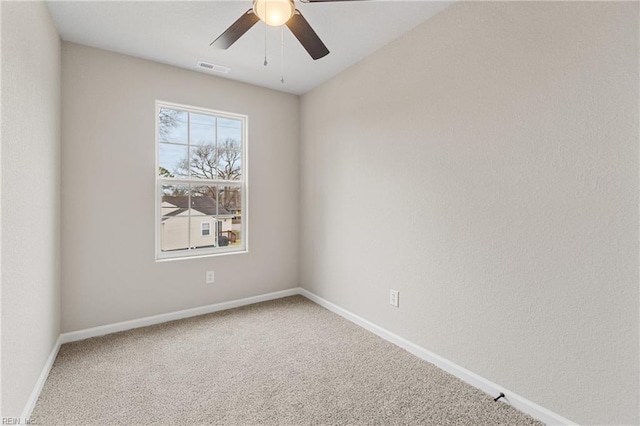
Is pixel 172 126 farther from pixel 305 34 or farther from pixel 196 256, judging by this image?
pixel 305 34

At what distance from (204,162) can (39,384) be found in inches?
85.3

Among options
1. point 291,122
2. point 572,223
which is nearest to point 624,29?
point 572,223

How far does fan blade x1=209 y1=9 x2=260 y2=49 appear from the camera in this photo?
1.73 meters

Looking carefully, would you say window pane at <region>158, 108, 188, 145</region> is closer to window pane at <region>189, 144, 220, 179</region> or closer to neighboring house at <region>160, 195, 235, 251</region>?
window pane at <region>189, 144, 220, 179</region>

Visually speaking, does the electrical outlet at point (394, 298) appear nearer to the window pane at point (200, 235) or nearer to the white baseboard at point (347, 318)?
the white baseboard at point (347, 318)

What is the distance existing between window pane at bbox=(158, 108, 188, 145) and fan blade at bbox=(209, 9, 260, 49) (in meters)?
1.35

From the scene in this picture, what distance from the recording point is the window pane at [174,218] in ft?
9.92

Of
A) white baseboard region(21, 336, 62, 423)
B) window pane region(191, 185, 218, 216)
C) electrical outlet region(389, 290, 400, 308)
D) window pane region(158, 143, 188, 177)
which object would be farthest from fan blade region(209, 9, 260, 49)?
white baseboard region(21, 336, 62, 423)

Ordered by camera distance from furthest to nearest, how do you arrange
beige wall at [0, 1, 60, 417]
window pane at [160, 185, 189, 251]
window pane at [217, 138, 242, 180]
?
window pane at [217, 138, 242, 180] → window pane at [160, 185, 189, 251] → beige wall at [0, 1, 60, 417]

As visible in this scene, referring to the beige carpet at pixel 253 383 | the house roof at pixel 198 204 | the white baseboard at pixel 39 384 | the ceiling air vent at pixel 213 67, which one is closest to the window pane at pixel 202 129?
the ceiling air vent at pixel 213 67

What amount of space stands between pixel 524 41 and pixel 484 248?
4.01ft

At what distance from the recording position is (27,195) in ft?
5.54

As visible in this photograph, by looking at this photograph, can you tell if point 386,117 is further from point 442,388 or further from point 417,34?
point 442,388

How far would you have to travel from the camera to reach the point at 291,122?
3736 mm
